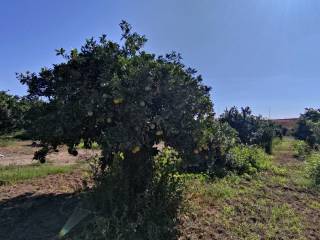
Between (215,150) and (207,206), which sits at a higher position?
(215,150)

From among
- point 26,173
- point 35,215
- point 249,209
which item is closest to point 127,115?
point 35,215

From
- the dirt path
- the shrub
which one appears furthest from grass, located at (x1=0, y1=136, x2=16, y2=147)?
the shrub

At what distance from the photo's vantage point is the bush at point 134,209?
5281mm

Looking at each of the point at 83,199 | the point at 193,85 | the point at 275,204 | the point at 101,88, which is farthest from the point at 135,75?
the point at 275,204

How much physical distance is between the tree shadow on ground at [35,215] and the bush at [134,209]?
1.86ft

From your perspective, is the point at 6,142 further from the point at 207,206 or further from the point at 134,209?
the point at 134,209

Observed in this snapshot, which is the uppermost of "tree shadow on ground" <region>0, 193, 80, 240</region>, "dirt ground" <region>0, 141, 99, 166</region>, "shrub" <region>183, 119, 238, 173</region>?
"shrub" <region>183, 119, 238, 173</region>

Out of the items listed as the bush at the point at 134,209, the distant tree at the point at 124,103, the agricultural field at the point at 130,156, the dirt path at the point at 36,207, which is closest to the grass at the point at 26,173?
the dirt path at the point at 36,207

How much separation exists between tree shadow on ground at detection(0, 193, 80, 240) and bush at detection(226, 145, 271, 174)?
448cm

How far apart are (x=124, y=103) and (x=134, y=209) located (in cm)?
133

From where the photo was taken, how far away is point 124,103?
Answer: 5.59m

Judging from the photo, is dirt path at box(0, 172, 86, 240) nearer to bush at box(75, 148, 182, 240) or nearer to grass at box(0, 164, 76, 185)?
grass at box(0, 164, 76, 185)

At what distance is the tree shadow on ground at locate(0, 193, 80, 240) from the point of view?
222 inches

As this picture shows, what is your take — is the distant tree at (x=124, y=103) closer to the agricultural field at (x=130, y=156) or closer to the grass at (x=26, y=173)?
the agricultural field at (x=130, y=156)
